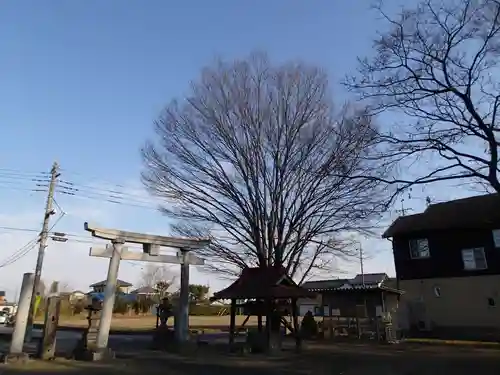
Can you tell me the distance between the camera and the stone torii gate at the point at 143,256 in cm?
1561

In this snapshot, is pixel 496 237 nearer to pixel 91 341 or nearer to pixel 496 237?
pixel 496 237

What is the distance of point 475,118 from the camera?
12.8m

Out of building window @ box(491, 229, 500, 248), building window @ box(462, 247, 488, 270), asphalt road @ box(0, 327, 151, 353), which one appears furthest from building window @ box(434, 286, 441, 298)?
asphalt road @ box(0, 327, 151, 353)

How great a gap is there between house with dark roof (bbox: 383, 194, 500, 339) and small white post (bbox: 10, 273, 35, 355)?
71.7ft

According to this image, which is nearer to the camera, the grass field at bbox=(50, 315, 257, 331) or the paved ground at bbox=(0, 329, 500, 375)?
the paved ground at bbox=(0, 329, 500, 375)

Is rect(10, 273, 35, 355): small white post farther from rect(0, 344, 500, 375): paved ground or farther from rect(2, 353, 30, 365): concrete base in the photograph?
rect(0, 344, 500, 375): paved ground

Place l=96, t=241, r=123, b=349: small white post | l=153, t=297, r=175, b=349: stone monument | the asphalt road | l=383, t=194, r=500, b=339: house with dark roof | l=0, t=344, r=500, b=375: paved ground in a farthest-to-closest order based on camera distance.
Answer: l=383, t=194, r=500, b=339: house with dark roof
the asphalt road
l=153, t=297, r=175, b=349: stone monument
l=96, t=241, r=123, b=349: small white post
l=0, t=344, r=500, b=375: paved ground

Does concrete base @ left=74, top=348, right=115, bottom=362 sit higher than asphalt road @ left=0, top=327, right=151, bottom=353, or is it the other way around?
asphalt road @ left=0, top=327, right=151, bottom=353

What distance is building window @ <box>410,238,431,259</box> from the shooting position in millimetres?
28953

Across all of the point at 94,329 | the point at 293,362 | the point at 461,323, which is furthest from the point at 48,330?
the point at 461,323

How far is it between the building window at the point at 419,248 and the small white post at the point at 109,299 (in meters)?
20.1

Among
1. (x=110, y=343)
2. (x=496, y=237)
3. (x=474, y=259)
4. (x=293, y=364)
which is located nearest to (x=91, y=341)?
(x=110, y=343)

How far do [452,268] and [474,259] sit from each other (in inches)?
52.5

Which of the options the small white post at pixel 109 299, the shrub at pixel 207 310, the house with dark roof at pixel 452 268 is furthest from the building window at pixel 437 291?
the shrub at pixel 207 310
